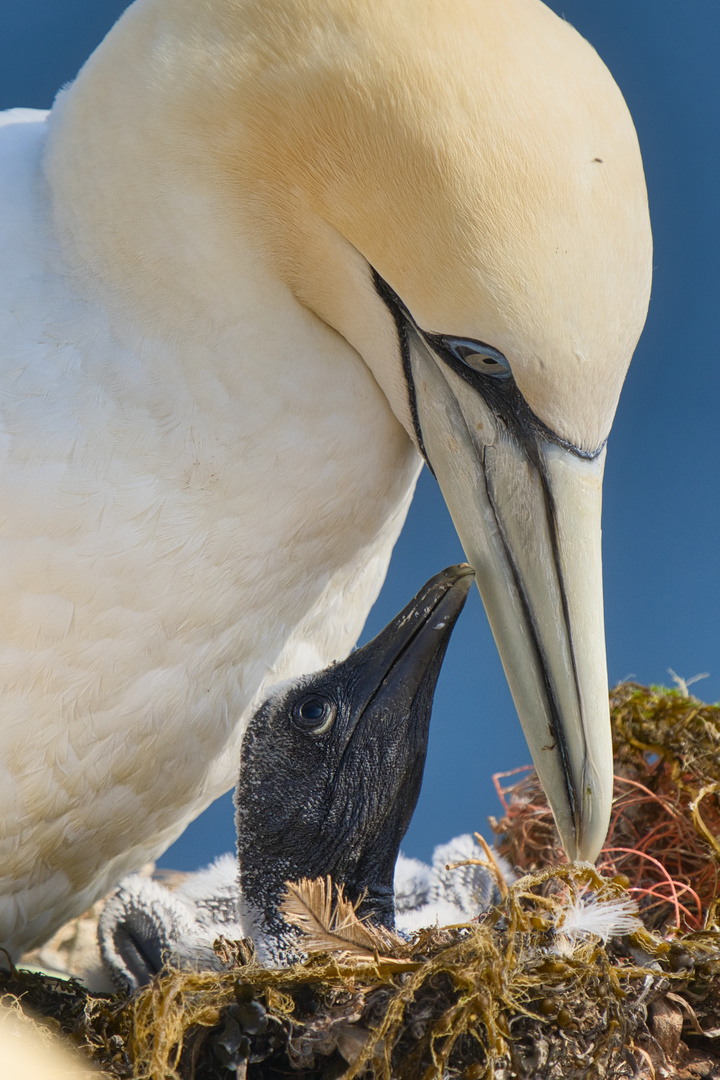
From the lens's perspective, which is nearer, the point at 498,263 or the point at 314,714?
the point at 498,263

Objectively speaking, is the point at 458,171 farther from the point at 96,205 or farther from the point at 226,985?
the point at 226,985

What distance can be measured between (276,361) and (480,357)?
335 millimetres

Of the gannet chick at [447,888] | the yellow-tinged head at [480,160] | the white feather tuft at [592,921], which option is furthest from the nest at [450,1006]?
the yellow-tinged head at [480,160]

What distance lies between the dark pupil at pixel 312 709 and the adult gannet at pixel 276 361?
92mm

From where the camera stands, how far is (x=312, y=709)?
1956mm

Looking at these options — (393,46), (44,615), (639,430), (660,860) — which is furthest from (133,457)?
(639,430)

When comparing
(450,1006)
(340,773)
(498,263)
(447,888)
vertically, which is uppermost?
(498,263)

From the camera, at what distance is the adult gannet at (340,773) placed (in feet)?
6.36

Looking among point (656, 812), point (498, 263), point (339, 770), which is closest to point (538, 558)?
point (498, 263)

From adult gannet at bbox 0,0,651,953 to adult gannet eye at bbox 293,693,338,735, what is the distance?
9 centimetres

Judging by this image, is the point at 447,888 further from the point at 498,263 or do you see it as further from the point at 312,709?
the point at 498,263

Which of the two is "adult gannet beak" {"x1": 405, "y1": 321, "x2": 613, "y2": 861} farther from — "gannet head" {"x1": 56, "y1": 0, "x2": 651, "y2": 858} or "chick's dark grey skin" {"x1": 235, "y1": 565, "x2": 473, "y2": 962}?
"chick's dark grey skin" {"x1": 235, "y1": 565, "x2": 473, "y2": 962}

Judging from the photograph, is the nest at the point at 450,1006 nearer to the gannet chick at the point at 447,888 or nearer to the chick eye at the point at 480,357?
the gannet chick at the point at 447,888

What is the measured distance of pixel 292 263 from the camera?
1603 millimetres
